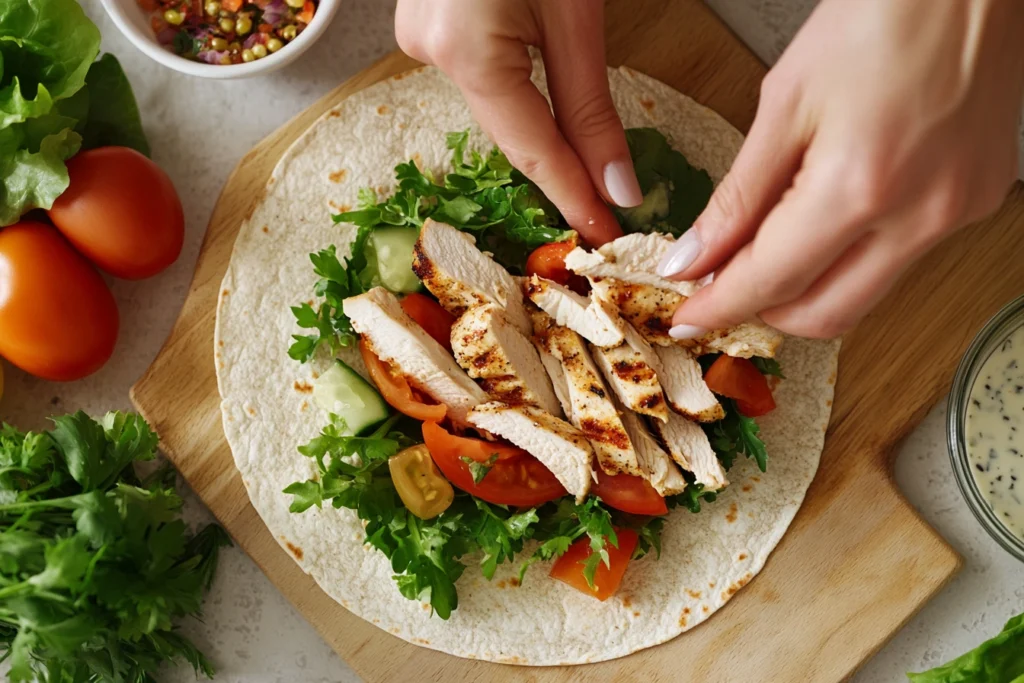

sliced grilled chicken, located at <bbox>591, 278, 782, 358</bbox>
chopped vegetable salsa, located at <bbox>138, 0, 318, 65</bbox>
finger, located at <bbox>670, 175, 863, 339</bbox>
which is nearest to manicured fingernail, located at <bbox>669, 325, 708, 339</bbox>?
sliced grilled chicken, located at <bbox>591, 278, 782, 358</bbox>

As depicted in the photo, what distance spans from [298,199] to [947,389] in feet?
7.82

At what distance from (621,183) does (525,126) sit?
36 cm

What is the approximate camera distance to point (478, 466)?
2.70 m

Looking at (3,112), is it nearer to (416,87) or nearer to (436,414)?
(416,87)

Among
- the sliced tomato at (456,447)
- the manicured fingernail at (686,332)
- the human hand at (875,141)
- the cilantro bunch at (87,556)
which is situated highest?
the human hand at (875,141)

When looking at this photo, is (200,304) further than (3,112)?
Yes

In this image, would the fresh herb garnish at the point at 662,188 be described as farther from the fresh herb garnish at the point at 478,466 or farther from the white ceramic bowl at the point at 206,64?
the white ceramic bowl at the point at 206,64

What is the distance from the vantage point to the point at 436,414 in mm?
2822

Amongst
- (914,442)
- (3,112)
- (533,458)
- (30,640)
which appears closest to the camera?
(30,640)

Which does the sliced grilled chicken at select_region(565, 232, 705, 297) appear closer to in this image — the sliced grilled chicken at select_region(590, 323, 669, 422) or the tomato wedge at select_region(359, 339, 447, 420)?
the sliced grilled chicken at select_region(590, 323, 669, 422)

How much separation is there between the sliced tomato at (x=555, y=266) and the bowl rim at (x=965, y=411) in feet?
4.37

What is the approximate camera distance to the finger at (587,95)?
7.89 feet

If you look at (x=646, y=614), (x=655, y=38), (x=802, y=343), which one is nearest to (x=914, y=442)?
(x=802, y=343)

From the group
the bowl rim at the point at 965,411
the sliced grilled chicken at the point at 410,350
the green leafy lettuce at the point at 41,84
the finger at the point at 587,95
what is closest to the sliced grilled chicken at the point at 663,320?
the finger at the point at 587,95
